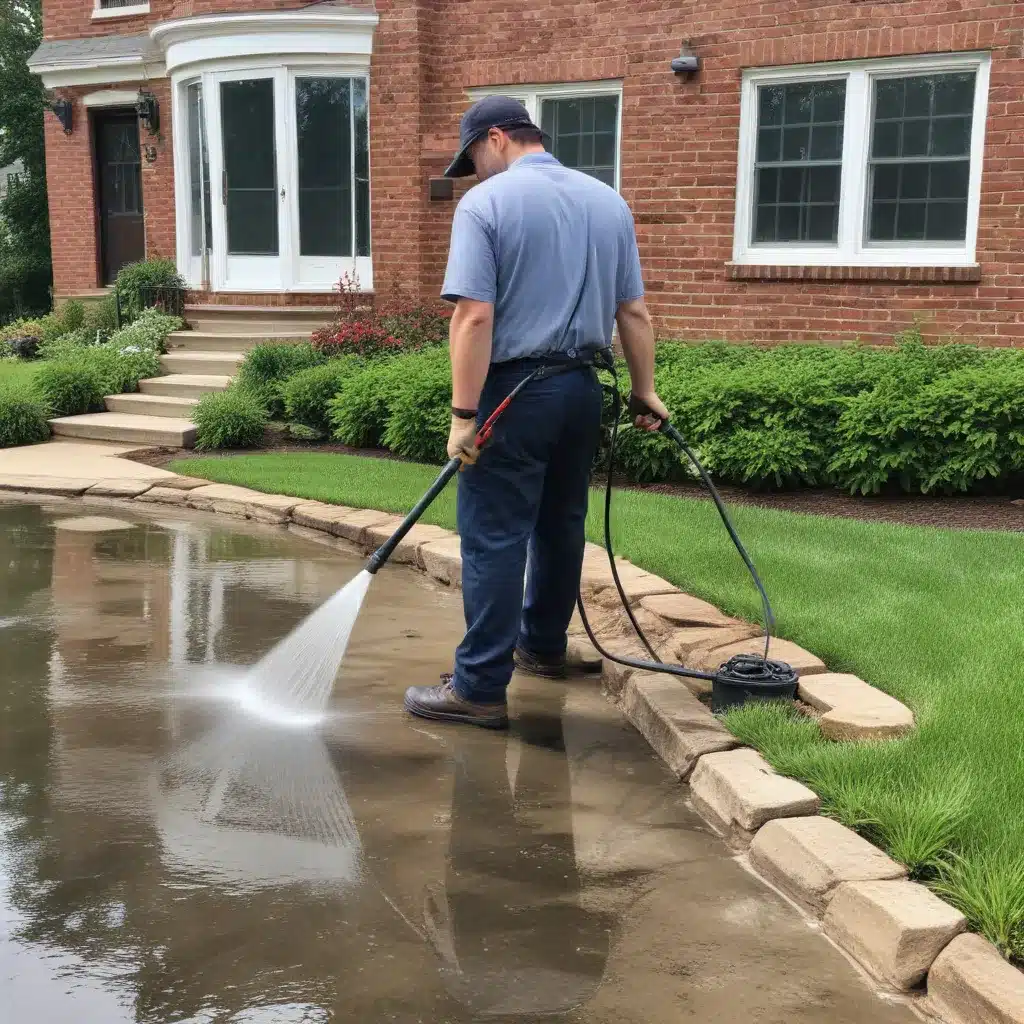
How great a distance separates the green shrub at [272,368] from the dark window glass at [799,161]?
15.4 feet

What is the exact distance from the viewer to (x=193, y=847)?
3352 mm

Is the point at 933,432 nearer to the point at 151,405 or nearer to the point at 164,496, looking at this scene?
the point at 164,496

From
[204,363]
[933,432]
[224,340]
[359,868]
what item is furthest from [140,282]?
[359,868]

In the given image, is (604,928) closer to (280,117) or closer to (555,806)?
(555,806)

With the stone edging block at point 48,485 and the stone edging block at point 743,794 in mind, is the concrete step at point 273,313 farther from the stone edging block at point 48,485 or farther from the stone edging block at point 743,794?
the stone edging block at point 743,794

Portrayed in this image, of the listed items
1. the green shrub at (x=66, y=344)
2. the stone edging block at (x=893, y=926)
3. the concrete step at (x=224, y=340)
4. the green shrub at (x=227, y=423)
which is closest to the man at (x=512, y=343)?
the stone edging block at (x=893, y=926)

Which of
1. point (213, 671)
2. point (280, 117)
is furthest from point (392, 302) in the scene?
point (213, 671)

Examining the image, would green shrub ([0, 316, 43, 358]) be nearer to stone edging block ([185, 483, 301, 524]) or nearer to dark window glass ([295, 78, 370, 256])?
dark window glass ([295, 78, 370, 256])

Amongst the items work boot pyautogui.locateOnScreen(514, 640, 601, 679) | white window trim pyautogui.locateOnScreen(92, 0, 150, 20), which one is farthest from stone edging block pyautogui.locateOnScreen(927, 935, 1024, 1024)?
white window trim pyautogui.locateOnScreen(92, 0, 150, 20)

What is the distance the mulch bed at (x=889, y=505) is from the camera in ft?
25.4

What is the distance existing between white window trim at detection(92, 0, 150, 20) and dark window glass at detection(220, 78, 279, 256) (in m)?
2.99

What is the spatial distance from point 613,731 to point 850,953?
5.37 feet

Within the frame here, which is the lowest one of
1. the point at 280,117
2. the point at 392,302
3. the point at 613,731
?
the point at 613,731

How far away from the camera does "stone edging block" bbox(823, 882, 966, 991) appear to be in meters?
2.73
